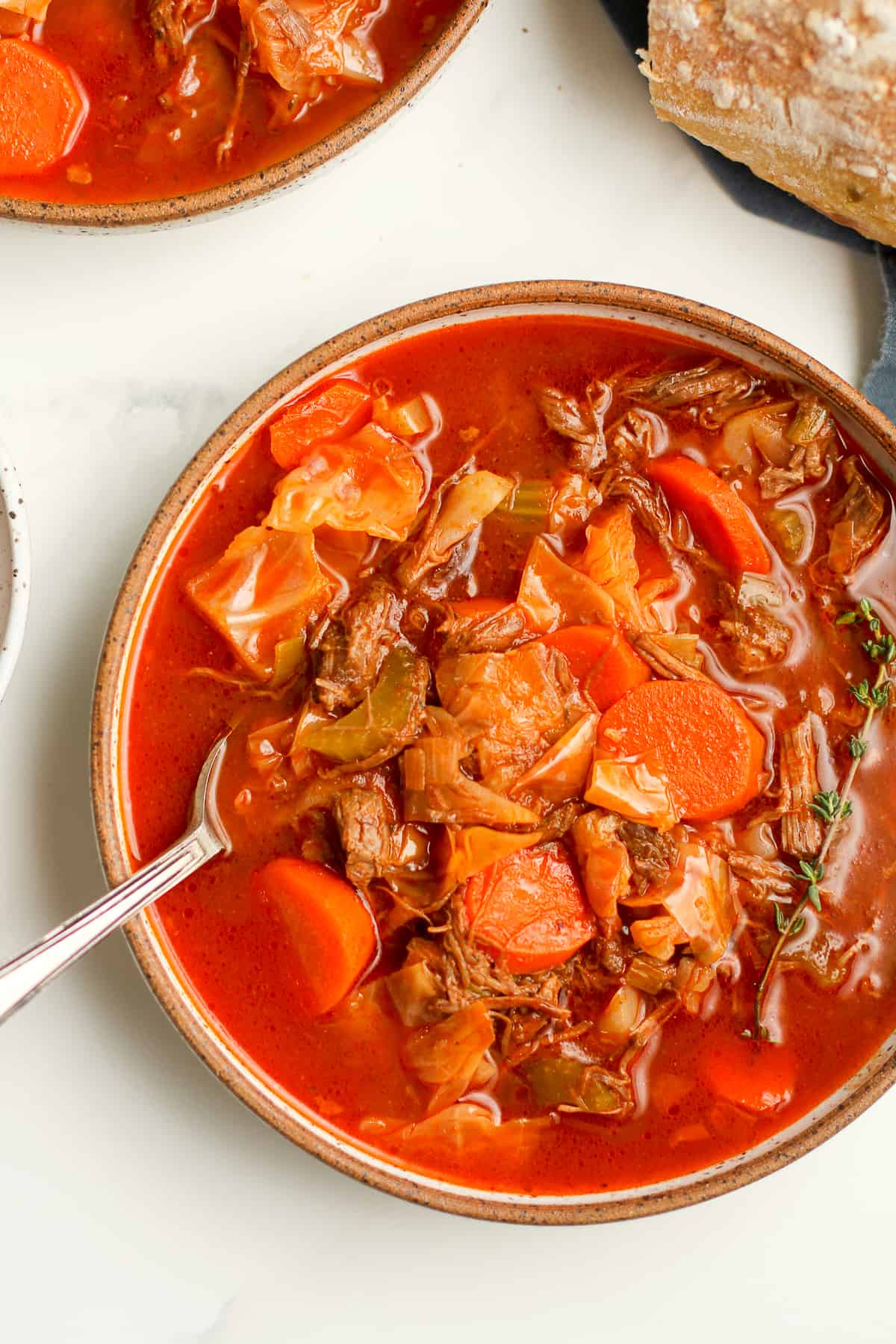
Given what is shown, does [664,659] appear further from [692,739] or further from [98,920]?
[98,920]

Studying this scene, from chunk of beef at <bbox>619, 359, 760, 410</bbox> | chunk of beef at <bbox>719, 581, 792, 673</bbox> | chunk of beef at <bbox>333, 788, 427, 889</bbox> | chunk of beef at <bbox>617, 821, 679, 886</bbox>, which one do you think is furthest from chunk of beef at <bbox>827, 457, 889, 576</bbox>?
chunk of beef at <bbox>333, 788, 427, 889</bbox>

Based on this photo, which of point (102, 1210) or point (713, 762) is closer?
point (713, 762)

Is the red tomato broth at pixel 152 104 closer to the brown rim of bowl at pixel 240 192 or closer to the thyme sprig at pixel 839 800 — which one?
the brown rim of bowl at pixel 240 192

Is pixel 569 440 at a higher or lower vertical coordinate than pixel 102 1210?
higher

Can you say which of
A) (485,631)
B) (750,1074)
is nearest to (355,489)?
(485,631)

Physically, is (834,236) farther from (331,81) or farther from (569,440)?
(331,81)

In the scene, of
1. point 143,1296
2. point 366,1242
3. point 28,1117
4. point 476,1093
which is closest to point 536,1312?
point 366,1242
